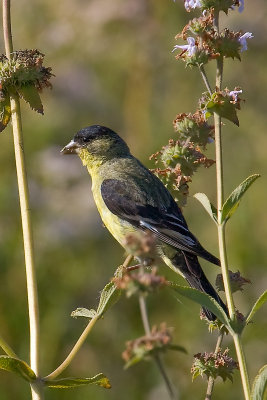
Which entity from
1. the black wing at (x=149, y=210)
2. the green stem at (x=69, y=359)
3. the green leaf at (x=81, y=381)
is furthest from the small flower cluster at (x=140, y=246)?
the black wing at (x=149, y=210)

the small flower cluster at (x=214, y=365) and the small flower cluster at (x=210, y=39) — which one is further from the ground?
the small flower cluster at (x=210, y=39)

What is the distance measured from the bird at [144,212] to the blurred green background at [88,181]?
1.74 ft

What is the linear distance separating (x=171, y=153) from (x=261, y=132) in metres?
4.17

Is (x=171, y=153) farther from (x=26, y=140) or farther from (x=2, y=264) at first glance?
(x=26, y=140)

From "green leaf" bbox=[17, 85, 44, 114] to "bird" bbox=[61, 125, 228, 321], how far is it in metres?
1.15

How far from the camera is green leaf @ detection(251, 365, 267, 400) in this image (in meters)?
1.90

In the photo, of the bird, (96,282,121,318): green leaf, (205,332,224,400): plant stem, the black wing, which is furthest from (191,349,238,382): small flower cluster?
the black wing

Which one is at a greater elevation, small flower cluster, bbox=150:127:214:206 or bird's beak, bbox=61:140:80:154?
bird's beak, bbox=61:140:80:154

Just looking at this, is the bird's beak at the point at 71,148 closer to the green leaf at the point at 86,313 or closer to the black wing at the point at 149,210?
the black wing at the point at 149,210

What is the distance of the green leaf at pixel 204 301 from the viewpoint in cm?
198

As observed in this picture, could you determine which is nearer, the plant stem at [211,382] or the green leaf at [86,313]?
the plant stem at [211,382]

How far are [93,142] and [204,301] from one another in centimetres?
295

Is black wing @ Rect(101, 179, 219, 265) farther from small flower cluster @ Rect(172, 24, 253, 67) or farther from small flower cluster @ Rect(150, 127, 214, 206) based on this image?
small flower cluster @ Rect(172, 24, 253, 67)

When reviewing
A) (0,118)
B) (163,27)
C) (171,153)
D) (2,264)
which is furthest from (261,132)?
(0,118)
